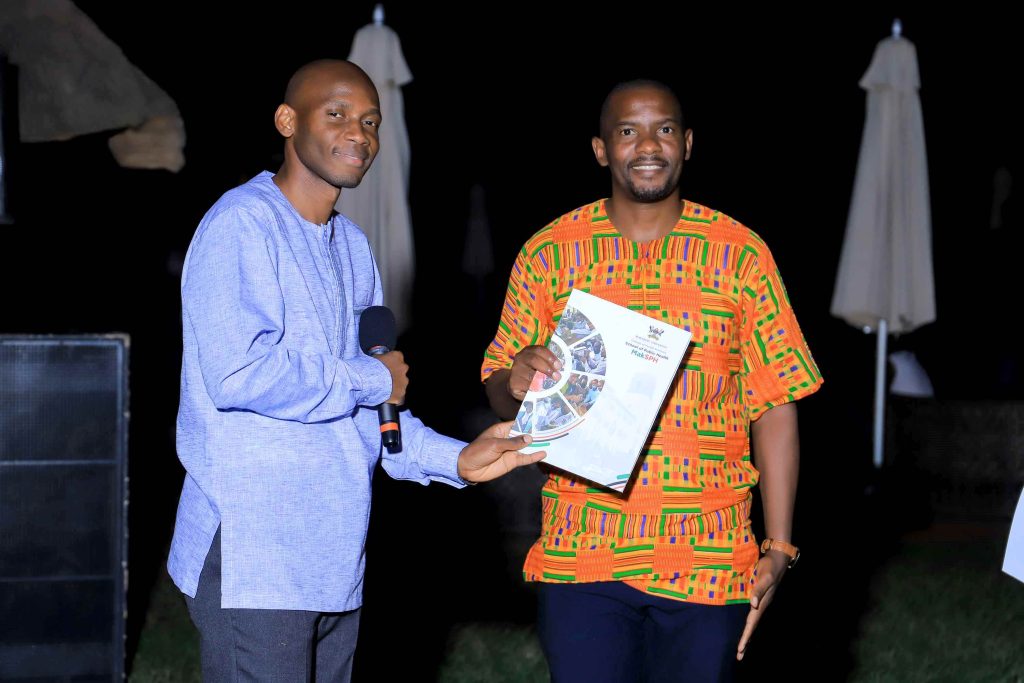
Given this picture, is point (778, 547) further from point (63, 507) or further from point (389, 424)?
point (63, 507)

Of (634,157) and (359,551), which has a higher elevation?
(634,157)

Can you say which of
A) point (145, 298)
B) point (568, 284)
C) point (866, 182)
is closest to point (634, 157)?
point (568, 284)

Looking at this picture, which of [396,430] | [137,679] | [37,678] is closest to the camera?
[396,430]

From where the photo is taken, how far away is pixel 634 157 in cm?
292

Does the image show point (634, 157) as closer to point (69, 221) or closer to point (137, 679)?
point (137, 679)

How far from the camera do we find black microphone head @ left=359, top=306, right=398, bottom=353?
2.63 metres

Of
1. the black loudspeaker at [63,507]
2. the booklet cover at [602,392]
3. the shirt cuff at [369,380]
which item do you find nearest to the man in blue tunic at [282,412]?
the shirt cuff at [369,380]

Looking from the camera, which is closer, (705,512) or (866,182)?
(705,512)

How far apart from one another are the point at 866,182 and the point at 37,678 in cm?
568

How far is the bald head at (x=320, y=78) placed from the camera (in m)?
2.66

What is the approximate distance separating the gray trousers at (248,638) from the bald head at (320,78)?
36.1 inches

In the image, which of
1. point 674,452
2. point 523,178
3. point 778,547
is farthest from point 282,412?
point 523,178

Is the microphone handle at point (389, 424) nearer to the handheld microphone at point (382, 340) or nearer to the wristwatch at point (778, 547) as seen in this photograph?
the handheld microphone at point (382, 340)

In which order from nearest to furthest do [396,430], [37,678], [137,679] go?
[396,430] → [37,678] → [137,679]
